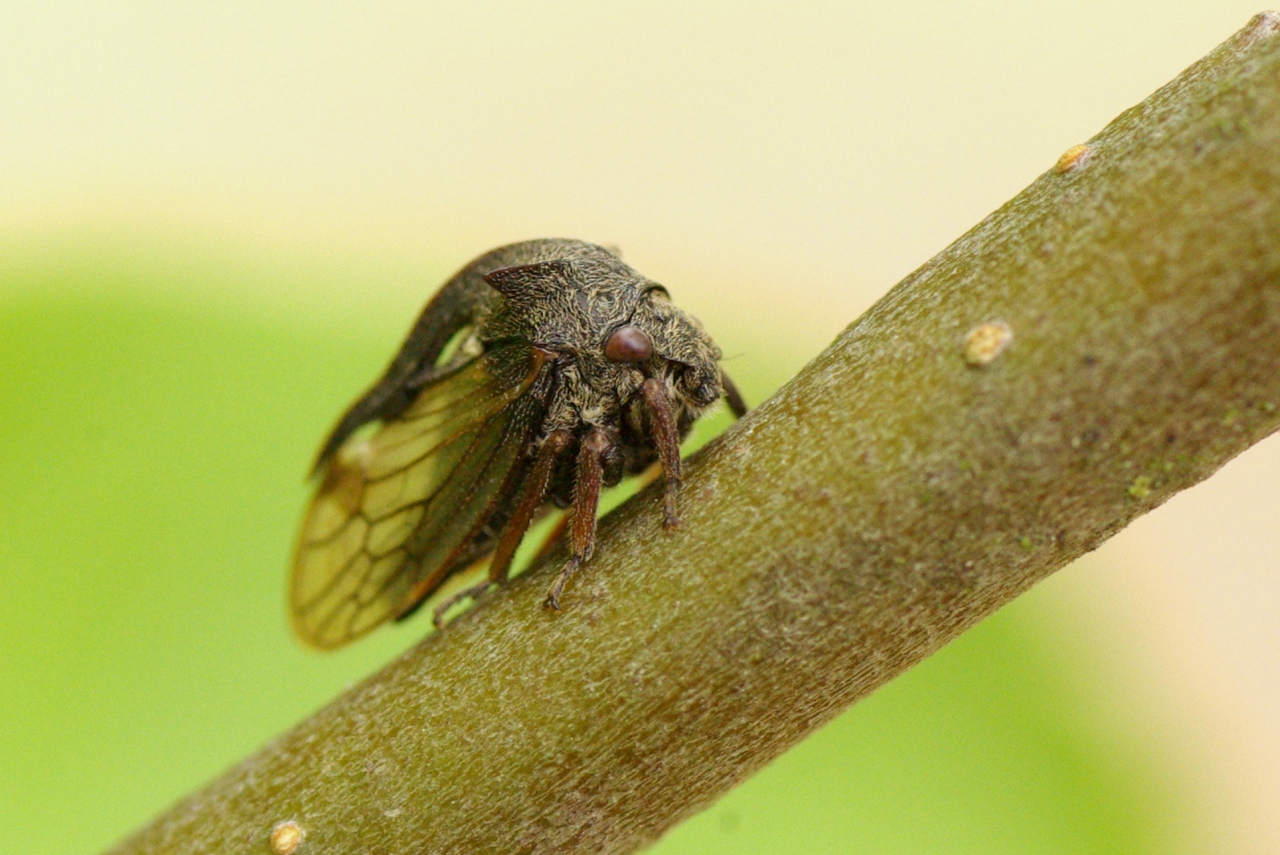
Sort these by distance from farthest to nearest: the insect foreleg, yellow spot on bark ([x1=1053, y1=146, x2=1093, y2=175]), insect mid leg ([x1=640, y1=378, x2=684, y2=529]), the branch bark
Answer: the insect foreleg, insect mid leg ([x1=640, y1=378, x2=684, y2=529]), yellow spot on bark ([x1=1053, y1=146, x2=1093, y2=175]), the branch bark

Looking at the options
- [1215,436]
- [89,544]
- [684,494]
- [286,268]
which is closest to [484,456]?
[684,494]

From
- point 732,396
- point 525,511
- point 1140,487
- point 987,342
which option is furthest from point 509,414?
point 1140,487

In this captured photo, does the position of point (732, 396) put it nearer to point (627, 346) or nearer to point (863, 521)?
point (627, 346)

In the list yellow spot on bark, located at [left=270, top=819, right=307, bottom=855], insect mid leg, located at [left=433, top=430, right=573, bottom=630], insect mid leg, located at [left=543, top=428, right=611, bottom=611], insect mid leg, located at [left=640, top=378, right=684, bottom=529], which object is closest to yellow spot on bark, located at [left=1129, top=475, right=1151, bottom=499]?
insect mid leg, located at [left=640, top=378, right=684, bottom=529]

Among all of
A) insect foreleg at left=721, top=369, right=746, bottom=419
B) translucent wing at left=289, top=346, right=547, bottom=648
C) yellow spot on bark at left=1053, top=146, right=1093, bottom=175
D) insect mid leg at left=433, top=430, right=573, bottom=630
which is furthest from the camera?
insect foreleg at left=721, top=369, right=746, bottom=419

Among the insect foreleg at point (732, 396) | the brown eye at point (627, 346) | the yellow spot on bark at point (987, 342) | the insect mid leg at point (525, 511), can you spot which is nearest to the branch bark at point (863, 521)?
the yellow spot on bark at point (987, 342)

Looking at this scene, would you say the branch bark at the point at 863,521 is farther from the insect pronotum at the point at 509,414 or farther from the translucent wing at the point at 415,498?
the translucent wing at the point at 415,498

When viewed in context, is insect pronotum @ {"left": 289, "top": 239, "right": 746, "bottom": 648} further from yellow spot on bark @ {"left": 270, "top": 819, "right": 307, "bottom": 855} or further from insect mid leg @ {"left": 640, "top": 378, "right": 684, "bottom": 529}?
yellow spot on bark @ {"left": 270, "top": 819, "right": 307, "bottom": 855}
